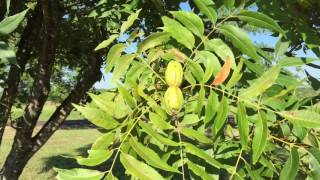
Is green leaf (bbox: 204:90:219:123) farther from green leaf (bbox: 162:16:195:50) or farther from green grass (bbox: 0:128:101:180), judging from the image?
green grass (bbox: 0:128:101:180)

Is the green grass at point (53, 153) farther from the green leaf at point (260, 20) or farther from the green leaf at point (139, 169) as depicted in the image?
the green leaf at point (139, 169)

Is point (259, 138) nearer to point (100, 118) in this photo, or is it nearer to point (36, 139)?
point (100, 118)

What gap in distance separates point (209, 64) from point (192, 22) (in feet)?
0.54

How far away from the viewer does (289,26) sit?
5.50ft

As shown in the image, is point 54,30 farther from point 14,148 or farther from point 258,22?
point 258,22

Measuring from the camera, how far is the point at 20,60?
14.6 feet

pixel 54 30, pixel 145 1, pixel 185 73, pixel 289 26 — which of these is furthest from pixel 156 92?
pixel 54 30

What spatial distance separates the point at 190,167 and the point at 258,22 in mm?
435

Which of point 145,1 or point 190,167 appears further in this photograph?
point 145,1

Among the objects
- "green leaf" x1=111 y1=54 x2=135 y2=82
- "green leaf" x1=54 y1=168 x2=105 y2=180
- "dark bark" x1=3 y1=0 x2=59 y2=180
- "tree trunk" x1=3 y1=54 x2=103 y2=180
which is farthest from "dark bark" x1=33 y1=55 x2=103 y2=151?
"green leaf" x1=54 y1=168 x2=105 y2=180

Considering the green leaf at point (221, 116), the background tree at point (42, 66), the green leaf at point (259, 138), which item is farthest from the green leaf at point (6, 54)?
the background tree at point (42, 66)

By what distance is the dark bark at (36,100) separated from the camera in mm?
3770

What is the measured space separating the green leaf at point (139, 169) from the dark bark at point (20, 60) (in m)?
→ 3.13

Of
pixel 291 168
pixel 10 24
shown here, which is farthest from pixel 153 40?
pixel 291 168
